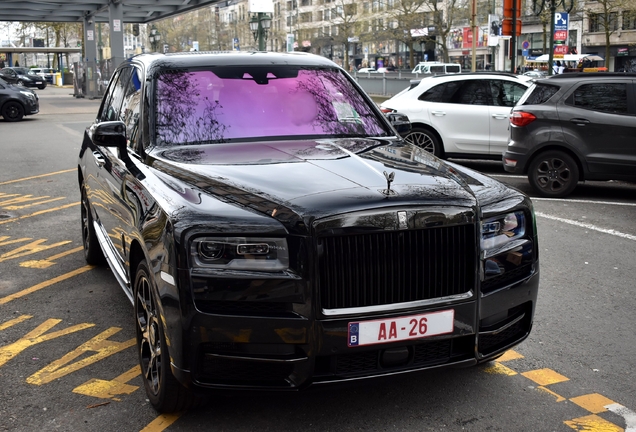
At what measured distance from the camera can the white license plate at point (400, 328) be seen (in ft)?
11.0

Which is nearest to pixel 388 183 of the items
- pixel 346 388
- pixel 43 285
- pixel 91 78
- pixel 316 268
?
pixel 316 268

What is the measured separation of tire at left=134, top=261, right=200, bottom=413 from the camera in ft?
12.0

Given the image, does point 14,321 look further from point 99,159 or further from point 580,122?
point 580,122

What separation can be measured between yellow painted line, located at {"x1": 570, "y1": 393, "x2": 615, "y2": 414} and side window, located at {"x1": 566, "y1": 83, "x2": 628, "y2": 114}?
22.8 feet

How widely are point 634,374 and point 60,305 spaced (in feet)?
12.8

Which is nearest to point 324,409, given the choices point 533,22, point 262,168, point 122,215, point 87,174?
Answer: point 262,168

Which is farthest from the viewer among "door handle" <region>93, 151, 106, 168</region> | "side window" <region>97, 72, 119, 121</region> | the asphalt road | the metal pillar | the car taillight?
the metal pillar

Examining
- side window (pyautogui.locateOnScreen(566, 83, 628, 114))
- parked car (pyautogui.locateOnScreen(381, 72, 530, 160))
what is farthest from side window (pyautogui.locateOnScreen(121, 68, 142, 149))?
parked car (pyautogui.locateOnScreen(381, 72, 530, 160))

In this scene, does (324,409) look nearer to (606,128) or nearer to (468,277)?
(468,277)

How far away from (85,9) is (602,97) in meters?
36.1

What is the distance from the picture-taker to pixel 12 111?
26594mm

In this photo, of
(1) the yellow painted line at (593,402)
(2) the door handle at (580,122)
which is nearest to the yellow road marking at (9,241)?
(1) the yellow painted line at (593,402)

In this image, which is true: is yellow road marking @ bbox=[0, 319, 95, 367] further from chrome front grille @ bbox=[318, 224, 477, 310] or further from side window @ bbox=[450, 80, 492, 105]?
side window @ bbox=[450, 80, 492, 105]

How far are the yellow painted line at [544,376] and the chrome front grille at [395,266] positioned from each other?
1.08 m
